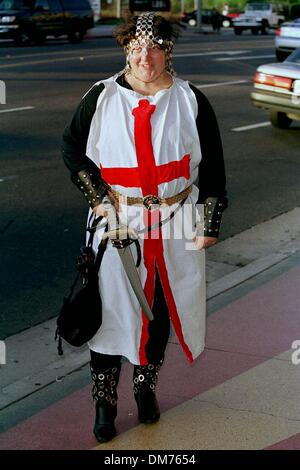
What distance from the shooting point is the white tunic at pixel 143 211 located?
3.83 meters

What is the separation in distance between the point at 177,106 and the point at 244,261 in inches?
130

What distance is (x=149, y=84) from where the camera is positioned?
12.7ft

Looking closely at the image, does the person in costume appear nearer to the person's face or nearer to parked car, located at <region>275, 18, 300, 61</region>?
the person's face

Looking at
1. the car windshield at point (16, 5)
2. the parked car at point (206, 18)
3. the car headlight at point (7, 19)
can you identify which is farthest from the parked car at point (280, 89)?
the parked car at point (206, 18)

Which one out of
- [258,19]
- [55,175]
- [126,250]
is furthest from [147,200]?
[258,19]

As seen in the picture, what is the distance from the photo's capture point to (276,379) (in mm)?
4730

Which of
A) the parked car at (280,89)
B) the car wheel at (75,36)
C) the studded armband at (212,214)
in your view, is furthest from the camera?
the car wheel at (75,36)

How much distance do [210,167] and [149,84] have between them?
1.50 ft

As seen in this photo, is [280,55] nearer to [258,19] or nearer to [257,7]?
[258,19]

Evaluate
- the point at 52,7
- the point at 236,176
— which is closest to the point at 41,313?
the point at 236,176

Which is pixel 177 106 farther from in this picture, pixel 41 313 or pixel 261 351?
pixel 41 313

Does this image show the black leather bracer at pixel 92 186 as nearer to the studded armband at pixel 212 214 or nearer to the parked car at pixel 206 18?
the studded armband at pixel 212 214

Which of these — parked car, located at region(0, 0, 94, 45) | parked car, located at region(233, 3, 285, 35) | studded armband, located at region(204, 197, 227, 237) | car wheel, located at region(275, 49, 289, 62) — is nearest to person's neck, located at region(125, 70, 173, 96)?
studded armband, located at region(204, 197, 227, 237)

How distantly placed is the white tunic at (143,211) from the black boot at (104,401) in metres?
0.15
